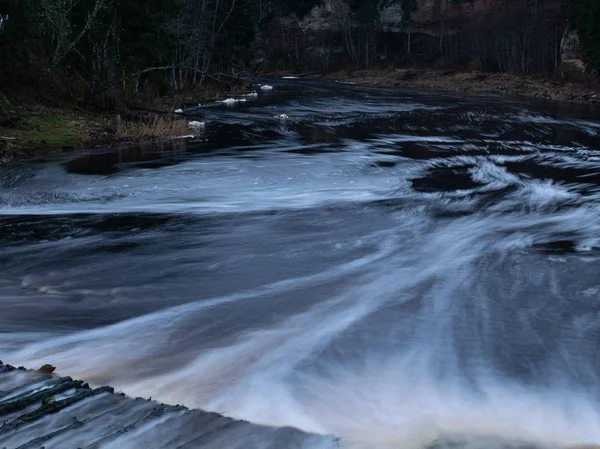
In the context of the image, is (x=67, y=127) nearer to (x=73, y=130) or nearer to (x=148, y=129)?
(x=73, y=130)

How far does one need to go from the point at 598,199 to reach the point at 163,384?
9.21 m

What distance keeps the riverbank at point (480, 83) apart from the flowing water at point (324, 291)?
27.3 metres

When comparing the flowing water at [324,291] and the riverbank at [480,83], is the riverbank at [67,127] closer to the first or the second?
the flowing water at [324,291]

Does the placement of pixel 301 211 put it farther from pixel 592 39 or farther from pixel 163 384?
pixel 592 39

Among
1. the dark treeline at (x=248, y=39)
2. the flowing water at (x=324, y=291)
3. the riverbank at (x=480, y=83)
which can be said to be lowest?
the flowing water at (x=324, y=291)

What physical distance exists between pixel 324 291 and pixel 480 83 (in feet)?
151

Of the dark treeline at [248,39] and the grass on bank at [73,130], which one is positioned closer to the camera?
the grass on bank at [73,130]

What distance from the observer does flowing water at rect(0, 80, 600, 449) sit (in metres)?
4.57

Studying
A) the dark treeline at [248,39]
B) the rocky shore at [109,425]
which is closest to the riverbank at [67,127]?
the dark treeline at [248,39]

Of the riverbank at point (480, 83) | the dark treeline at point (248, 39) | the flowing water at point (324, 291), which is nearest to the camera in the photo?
the flowing water at point (324, 291)

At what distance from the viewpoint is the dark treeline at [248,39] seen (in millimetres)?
21203

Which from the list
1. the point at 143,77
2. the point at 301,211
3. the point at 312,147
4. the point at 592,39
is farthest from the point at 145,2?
the point at 592,39

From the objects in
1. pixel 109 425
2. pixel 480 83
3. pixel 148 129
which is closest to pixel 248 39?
pixel 480 83

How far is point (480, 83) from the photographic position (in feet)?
163
